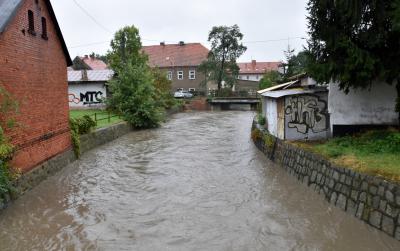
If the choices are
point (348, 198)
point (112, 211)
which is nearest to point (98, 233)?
point (112, 211)

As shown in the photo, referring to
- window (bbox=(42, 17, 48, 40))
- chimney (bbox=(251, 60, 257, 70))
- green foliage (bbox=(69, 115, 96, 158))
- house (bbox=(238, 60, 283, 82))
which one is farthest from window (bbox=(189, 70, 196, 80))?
window (bbox=(42, 17, 48, 40))

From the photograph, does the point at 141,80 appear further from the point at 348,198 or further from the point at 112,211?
the point at 348,198

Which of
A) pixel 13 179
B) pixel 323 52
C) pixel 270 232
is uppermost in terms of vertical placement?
pixel 323 52

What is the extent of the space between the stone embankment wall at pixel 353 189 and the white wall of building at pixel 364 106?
2.12 m

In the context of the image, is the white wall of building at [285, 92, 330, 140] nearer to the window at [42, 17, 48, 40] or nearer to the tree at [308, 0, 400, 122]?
the tree at [308, 0, 400, 122]

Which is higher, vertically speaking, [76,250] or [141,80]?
[141,80]

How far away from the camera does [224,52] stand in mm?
54625

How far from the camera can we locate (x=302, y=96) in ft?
53.6

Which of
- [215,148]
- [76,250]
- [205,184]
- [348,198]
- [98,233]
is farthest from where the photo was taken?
[215,148]

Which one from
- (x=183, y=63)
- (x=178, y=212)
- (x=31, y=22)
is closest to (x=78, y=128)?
(x=31, y=22)

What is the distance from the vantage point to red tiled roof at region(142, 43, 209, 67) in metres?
66.9

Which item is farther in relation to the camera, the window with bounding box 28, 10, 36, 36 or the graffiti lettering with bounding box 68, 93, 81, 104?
the graffiti lettering with bounding box 68, 93, 81, 104

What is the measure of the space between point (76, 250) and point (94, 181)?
20.5 ft

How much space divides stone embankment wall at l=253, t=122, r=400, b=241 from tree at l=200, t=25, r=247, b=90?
40660 millimetres
